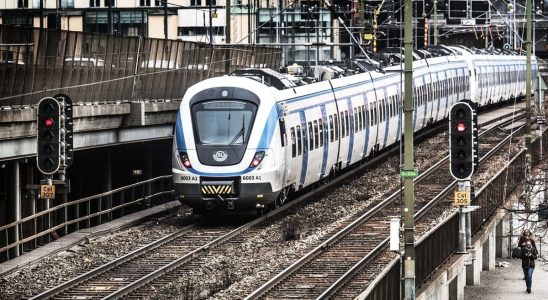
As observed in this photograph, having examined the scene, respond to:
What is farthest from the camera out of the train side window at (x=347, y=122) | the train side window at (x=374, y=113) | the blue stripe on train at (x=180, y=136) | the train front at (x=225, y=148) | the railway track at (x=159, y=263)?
the train side window at (x=374, y=113)

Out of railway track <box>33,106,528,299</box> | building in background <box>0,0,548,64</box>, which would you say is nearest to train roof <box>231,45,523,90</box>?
railway track <box>33,106,528,299</box>

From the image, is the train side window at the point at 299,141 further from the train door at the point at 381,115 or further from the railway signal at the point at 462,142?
the train door at the point at 381,115

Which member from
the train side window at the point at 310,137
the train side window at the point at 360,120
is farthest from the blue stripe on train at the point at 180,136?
the train side window at the point at 360,120

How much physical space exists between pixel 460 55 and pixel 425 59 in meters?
12.1

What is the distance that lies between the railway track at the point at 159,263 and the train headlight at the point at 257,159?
150 centimetres

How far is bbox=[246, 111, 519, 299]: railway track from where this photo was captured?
82.8 ft

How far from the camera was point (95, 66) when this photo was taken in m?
38.1

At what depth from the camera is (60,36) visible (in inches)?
1379

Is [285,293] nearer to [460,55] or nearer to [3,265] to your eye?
[3,265]

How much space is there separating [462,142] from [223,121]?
9.18 m

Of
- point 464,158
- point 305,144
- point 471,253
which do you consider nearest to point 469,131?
point 464,158

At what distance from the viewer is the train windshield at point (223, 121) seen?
3269 centimetres

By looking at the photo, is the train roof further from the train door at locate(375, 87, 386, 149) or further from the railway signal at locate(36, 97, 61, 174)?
the railway signal at locate(36, 97, 61, 174)

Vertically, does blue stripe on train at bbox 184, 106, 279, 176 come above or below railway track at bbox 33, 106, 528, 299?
above
